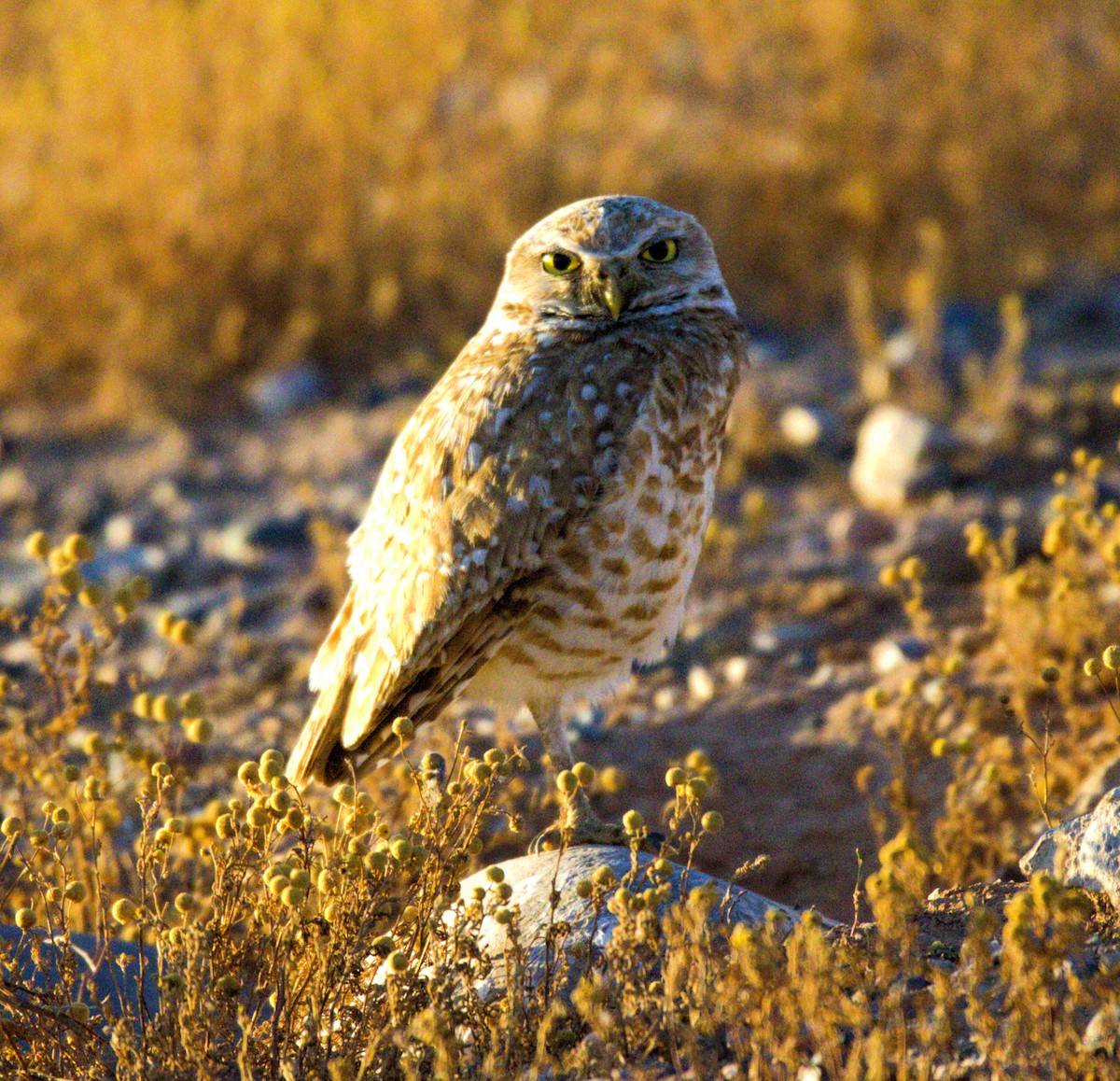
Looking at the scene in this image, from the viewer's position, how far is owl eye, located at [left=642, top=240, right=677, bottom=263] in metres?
3.79

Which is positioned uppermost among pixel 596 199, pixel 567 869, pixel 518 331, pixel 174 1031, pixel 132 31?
pixel 132 31

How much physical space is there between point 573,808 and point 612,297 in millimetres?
1284

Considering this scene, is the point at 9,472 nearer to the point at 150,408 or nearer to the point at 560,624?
the point at 150,408

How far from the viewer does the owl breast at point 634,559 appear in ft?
11.5

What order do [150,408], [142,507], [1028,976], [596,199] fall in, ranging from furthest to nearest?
[150,408] < [142,507] < [596,199] < [1028,976]

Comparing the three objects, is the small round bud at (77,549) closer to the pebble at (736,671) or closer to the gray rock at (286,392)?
the pebble at (736,671)

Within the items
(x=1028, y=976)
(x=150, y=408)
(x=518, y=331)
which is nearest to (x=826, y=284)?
(x=150, y=408)

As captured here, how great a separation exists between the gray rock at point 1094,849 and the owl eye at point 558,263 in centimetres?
182

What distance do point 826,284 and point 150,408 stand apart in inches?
143

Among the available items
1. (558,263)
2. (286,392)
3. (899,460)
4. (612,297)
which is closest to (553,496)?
(612,297)

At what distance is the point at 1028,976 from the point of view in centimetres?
215

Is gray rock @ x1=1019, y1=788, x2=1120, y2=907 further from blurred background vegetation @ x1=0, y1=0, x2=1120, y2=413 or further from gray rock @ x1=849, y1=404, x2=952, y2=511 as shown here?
blurred background vegetation @ x1=0, y1=0, x2=1120, y2=413

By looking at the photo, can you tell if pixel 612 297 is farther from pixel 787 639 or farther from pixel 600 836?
pixel 787 639

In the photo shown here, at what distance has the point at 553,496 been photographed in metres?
3.49
